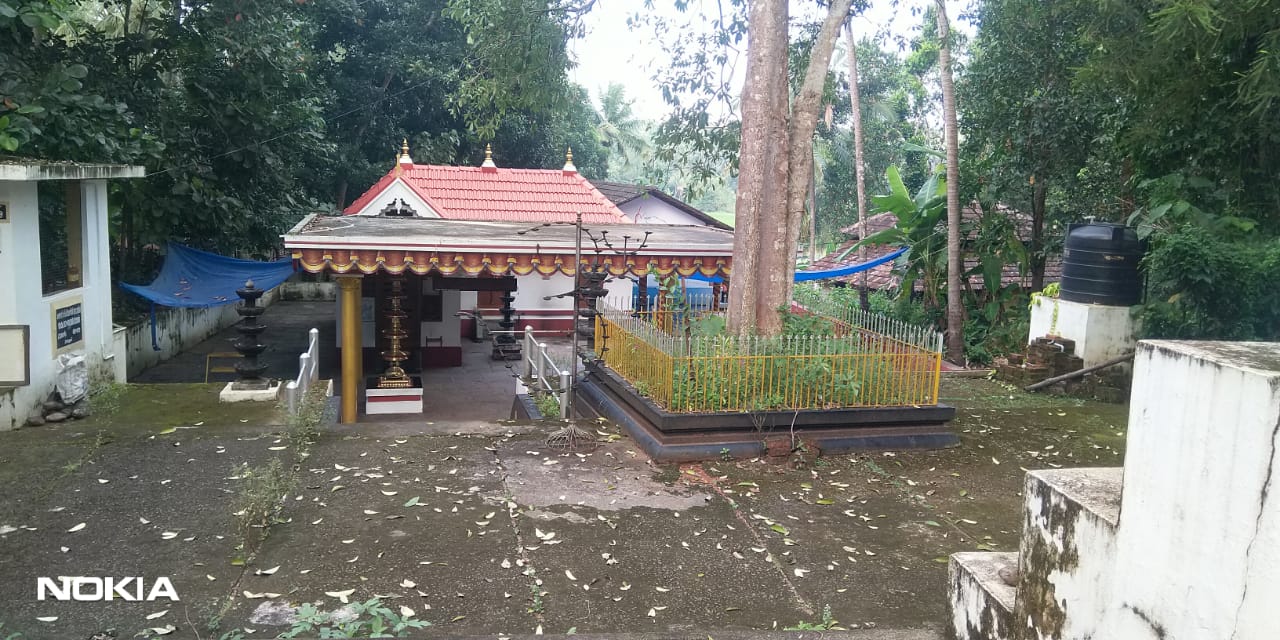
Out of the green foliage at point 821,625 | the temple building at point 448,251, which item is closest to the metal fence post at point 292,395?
the temple building at point 448,251

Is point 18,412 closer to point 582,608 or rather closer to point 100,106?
point 100,106

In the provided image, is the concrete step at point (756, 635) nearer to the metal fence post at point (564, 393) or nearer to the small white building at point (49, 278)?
the metal fence post at point (564, 393)

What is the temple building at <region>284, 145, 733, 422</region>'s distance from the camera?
31.2ft

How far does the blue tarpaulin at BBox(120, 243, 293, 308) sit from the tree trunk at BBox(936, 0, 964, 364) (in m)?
10.6

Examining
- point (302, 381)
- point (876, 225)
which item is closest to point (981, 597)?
point (302, 381)

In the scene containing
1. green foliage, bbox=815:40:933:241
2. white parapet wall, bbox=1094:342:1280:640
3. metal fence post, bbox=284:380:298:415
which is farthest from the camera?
green foliage, bbox=815:40:933:241

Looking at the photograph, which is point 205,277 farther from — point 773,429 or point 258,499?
point 773,429

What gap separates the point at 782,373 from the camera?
26.0ft

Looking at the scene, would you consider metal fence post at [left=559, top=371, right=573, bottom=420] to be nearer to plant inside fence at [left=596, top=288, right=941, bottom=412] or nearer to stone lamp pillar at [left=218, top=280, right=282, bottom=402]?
plant inside fence at [left=596, top=288, right=941, bottom=412]

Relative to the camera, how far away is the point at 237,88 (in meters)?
14.8

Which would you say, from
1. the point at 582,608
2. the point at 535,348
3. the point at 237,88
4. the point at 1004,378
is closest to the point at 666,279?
the point at 535,348

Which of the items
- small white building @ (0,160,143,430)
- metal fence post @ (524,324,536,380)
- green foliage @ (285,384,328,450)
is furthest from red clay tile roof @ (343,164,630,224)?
green foliage @ (285,384,328,450)

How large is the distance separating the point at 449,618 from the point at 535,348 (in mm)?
7485

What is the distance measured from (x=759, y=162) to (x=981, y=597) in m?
5.89
